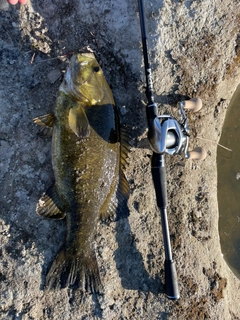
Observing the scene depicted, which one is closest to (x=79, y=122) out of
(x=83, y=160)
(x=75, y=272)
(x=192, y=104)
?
(x=83, y=160)

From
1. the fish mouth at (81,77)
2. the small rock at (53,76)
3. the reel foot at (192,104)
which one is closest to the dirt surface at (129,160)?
the small rock at (53,76)

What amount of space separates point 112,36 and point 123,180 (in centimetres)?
159

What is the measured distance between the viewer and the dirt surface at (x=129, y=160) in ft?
10.7

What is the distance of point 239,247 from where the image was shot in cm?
418

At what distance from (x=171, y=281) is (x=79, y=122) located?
1.81 m

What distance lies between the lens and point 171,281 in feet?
10.6

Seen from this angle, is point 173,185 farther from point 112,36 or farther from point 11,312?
point 11,312

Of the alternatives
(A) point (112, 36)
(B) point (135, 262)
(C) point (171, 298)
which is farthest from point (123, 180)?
(A) point (112, 36)

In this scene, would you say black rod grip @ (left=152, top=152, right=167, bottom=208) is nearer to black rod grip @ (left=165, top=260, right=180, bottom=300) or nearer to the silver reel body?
the silver reel body

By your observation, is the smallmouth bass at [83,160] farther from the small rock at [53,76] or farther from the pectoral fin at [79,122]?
the small rock at [53,76]

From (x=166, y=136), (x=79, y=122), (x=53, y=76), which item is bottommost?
(x=166, y=136)

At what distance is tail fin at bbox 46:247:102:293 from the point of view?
3105mm

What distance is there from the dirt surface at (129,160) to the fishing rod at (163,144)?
0.27m

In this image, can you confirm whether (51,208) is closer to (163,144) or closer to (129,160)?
(129,160)
